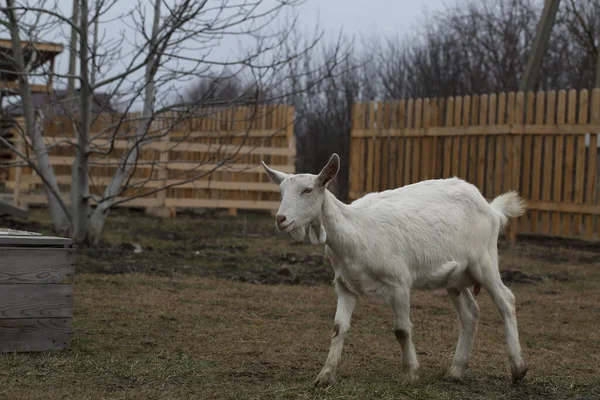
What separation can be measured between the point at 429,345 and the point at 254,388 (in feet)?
7.67

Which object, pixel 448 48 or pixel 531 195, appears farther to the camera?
pixel 448 48

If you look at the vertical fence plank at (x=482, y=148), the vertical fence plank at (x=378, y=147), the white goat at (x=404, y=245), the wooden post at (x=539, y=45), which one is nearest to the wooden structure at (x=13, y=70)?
the white goat at (x=404, y=245)

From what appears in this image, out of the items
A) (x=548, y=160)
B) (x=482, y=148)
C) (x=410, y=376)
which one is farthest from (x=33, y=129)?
(x=410, y=376)

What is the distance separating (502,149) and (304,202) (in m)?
10.7

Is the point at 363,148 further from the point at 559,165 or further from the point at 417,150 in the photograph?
Result: the point at 559,165

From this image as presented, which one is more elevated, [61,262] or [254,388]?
[61,262]

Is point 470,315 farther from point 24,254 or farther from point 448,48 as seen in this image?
point 448,48

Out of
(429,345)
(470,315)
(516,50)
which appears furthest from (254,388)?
(516,50)

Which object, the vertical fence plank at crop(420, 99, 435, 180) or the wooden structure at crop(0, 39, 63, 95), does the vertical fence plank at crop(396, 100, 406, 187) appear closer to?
the vertical fence plank at crop(420, 99, 435, 180)

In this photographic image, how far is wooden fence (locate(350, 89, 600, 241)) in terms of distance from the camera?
1418cm

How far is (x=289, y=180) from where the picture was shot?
5.48m

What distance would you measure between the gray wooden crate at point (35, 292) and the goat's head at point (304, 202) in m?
1.94

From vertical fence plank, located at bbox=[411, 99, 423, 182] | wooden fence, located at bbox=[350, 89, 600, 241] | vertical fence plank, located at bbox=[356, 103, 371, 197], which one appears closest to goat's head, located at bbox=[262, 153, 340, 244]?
wooden fence, located at bbox=[350, 89, 600, 241]

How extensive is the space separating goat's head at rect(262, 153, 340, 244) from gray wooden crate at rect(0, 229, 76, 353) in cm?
194
